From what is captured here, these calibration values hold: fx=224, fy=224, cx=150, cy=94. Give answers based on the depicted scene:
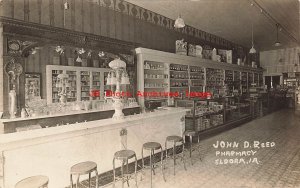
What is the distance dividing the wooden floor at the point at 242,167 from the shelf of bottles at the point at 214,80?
3459 mm

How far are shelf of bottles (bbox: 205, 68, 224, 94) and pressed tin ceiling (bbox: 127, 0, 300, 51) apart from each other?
1.73 metres

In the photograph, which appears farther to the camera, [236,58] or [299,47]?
[299,47]

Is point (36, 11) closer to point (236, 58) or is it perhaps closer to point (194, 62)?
point (194, 62)

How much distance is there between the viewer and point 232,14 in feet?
24.2

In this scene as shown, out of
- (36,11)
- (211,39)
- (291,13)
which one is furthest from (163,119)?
(211,39)

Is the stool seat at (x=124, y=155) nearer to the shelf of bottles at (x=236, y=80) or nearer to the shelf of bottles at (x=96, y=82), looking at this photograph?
the shelf of bottles at (x=96, y=82)

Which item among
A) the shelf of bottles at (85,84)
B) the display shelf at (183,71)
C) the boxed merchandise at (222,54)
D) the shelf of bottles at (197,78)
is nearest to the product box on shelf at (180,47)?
the display shelf at (183,71)

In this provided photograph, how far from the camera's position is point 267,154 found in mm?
4883

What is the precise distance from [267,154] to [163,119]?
2.45 m

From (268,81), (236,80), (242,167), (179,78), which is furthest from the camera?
(268,81)

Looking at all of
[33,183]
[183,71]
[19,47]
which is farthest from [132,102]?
[33,183]

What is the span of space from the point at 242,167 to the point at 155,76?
368cm

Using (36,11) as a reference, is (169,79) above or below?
below

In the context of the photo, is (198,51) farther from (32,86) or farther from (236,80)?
(32,86)
